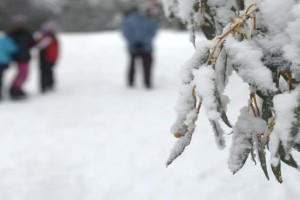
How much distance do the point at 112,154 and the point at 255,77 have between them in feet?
11.3

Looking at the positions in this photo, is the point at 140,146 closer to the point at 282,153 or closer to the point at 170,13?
the point at 170,13

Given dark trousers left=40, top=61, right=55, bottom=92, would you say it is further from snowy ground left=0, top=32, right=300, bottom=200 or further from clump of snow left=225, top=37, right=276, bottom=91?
clump of snow left=225, top=37, right=276, bottom=91

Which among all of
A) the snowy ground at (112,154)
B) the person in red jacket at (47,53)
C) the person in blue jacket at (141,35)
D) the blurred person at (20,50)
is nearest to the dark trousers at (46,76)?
the person in red jacket at (47,53)

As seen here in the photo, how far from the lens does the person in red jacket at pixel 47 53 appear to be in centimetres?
889

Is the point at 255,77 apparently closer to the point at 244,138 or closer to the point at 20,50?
the point at 244,138

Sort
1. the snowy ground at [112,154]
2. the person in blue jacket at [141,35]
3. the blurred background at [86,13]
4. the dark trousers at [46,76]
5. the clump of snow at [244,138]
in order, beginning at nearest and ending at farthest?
the clump of snow at [244,138], the snowy ground at [112,154], the person in blue jacket at [141,35], the dark trousers at [46,76], the blurred background at [86,13]

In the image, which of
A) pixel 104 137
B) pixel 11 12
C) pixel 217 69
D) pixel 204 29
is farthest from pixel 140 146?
pixel 11 12

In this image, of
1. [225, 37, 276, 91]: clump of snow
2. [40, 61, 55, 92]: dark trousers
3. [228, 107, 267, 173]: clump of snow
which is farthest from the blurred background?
[225, 37, 276, 91]: clump of snow

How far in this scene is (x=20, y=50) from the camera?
27.2 feet

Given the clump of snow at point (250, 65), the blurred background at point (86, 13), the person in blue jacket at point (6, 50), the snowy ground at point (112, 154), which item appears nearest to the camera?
the clump of snow at point (250, 65)

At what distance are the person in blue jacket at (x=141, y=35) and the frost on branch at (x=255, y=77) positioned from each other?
6964mm

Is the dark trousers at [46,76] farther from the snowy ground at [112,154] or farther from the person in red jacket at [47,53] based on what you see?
the snowy ground at [112,154]

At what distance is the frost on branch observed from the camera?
5.06 ft

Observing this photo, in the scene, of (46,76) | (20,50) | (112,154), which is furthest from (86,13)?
(112,154)
